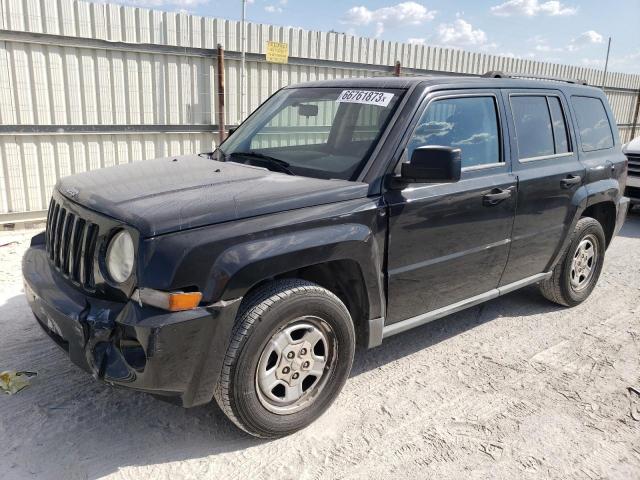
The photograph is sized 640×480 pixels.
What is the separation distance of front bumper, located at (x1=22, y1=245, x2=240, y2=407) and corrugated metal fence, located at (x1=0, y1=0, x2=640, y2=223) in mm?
4783

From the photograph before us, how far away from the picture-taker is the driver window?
340cm

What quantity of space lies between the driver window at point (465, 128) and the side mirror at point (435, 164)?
28cm

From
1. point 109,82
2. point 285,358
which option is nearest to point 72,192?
point 285,358

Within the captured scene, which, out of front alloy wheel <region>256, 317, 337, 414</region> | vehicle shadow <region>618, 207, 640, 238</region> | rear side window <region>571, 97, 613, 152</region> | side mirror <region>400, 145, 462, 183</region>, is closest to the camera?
front alloy wheel <region>256, 317, 337, 414</region>

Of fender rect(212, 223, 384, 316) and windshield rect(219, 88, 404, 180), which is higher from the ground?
windshield rect(219, 88, 404, 180)

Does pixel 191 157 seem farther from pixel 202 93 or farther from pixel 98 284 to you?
pixel 202 93

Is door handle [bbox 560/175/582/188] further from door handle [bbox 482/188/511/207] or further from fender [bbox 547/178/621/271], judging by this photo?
door handle [bbox 482/188/511/207]

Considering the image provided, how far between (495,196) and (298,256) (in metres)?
1.64

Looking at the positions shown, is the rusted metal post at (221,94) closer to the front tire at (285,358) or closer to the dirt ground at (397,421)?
the dirt ground at (397,421)

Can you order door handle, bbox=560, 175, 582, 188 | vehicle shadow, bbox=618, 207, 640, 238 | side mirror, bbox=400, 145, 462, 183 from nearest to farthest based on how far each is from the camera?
side mirror, bbox=400, 145, 462, 183 < door handle, bbox=560, 175, 582, 188 < vehicle shadow, bbox=618, 207, 640, 238

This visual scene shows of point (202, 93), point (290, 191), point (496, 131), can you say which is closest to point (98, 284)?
point (290, 191)

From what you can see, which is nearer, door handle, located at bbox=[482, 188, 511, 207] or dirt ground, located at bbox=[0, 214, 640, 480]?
dirt ground, located at bbox=[0, 214, 640, 480]

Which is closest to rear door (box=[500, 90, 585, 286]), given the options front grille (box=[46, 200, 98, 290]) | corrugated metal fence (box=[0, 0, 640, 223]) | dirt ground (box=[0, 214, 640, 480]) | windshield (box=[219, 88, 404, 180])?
dirt ground (box=[0, 214, 640, 480])

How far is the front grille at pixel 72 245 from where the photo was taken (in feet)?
8.82
